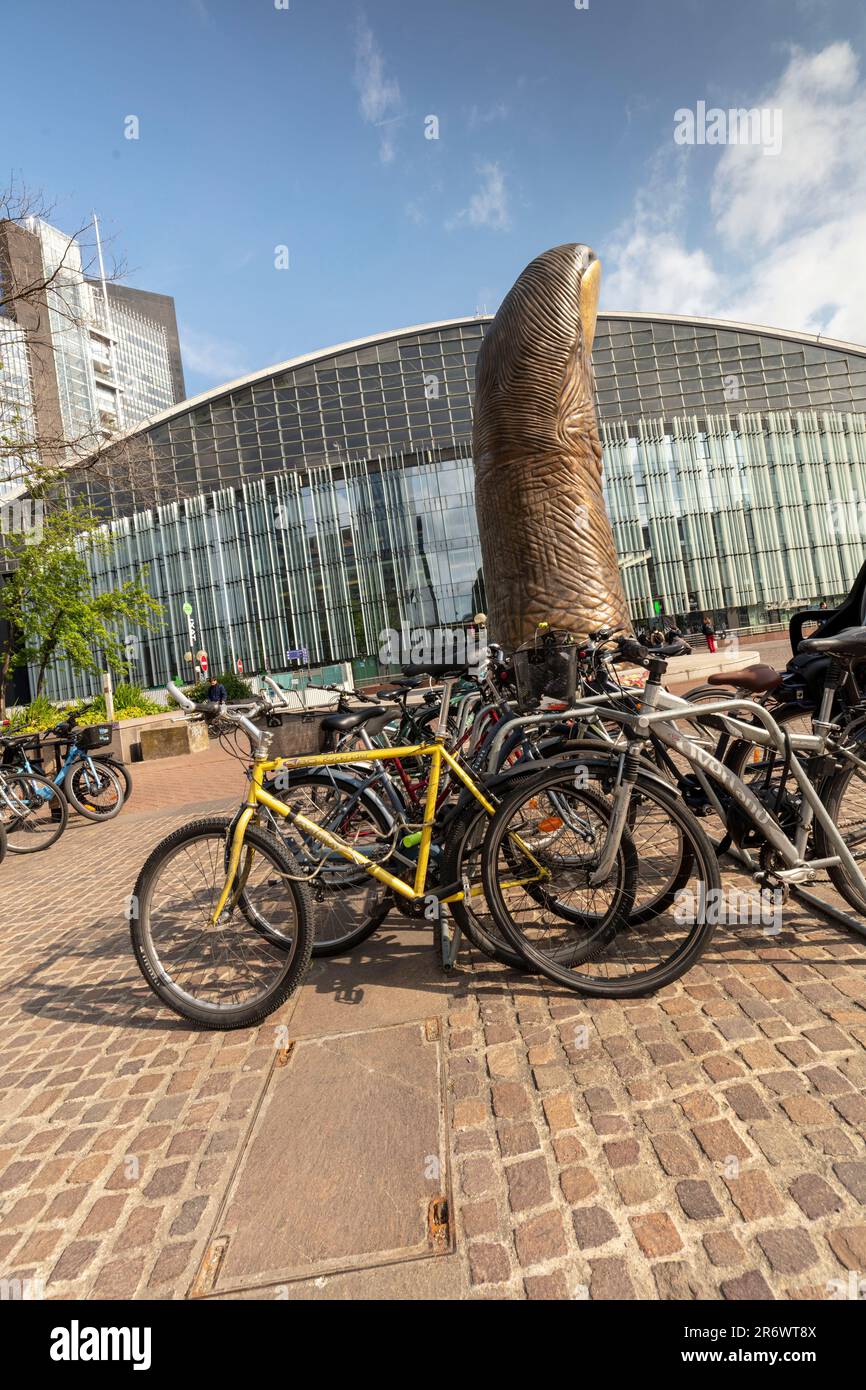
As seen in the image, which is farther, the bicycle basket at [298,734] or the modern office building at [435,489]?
the modern office building at [435,489]

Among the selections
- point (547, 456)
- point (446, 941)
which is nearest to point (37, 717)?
point (547, 456)

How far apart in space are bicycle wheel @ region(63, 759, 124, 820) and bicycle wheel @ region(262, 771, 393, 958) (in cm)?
720

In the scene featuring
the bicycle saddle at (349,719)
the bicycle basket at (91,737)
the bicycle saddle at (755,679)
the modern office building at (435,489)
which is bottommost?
the bicycle saddle at (755,679)

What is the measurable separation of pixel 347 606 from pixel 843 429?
1551 inches

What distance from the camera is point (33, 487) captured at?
12.3 meters

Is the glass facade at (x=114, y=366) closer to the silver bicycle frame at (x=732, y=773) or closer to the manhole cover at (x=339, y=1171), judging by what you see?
the silver bicycle frame at (x=732, y=773)

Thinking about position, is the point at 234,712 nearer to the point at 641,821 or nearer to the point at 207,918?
the point at 207,918

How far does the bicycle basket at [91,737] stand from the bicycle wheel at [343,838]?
6899mm

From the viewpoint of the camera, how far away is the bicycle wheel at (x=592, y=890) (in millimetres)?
2688

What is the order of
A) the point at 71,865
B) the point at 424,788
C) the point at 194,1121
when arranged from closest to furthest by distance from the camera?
the point at 194,1121 < the point at 424,788 < the point at 71,865

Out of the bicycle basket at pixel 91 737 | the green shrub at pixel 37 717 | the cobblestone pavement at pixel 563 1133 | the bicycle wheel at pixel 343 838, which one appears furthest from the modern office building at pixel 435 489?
the cobblestone pavement at pixel 563 1133

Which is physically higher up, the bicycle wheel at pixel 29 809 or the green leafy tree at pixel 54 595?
the green leafy tree at pixel 54 595

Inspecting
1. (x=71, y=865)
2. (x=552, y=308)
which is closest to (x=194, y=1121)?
(x=71, y=865)
